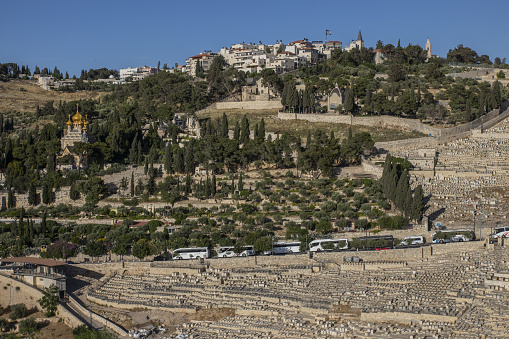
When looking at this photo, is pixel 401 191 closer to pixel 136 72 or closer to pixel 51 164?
pixel 51 164

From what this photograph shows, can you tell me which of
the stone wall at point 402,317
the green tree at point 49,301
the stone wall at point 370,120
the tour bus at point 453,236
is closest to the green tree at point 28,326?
the green tree at point 49,301

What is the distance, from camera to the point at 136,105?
73.9m

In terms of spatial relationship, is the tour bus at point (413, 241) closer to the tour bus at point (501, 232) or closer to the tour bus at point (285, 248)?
the tour bus at point (501, 232)

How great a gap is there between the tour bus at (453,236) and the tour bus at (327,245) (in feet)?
16.9

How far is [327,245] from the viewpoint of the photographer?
133 feet

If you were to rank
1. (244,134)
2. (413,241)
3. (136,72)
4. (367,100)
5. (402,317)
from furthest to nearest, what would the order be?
(136,72), (367,100), (244,134), (413,241), (402,317)

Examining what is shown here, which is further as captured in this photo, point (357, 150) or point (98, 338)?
point (357, 150)

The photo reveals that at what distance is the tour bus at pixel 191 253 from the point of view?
4122 centimetres

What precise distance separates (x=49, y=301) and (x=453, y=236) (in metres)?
22.1

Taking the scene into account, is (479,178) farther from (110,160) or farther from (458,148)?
(110,160)

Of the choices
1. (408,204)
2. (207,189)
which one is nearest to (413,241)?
(408,204)

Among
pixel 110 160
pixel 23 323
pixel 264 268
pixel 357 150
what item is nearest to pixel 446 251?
pixel 264 268

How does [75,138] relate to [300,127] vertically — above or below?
below

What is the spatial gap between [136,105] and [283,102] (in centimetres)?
1563
